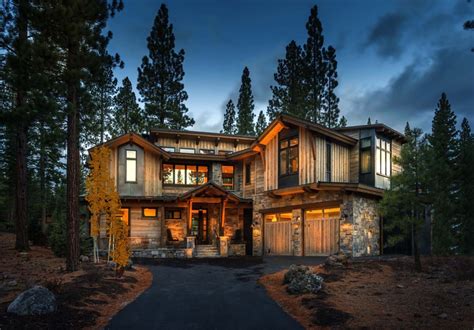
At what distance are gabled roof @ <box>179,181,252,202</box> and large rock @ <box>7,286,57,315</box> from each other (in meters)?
15.7

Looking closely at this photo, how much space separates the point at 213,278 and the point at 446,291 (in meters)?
7.71

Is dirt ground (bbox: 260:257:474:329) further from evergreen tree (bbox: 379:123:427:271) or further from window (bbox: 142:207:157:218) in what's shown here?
window (bbox: 142:207:157:218)

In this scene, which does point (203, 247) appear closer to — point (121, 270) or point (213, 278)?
point (213, 278)

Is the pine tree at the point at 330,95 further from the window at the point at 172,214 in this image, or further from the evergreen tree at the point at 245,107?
the window at the point at 172,214

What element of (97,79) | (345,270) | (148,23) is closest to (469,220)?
(345,270)

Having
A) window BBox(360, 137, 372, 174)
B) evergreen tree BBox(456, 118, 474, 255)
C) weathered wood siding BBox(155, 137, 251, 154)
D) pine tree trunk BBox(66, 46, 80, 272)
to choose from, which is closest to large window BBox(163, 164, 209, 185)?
weathered wood siding BBox(155, 137, 251, 154)

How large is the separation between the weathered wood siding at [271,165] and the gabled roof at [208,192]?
8.57 ft

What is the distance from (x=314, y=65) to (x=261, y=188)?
1704 cm

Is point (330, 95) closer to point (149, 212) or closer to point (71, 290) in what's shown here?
point (149, 212)

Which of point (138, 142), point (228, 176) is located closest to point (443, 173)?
point (228, 176)

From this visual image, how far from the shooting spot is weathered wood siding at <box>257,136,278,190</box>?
23172 mm

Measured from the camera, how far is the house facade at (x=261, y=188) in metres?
19.9

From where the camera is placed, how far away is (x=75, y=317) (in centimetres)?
779

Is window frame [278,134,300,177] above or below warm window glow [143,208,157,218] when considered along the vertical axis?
above
